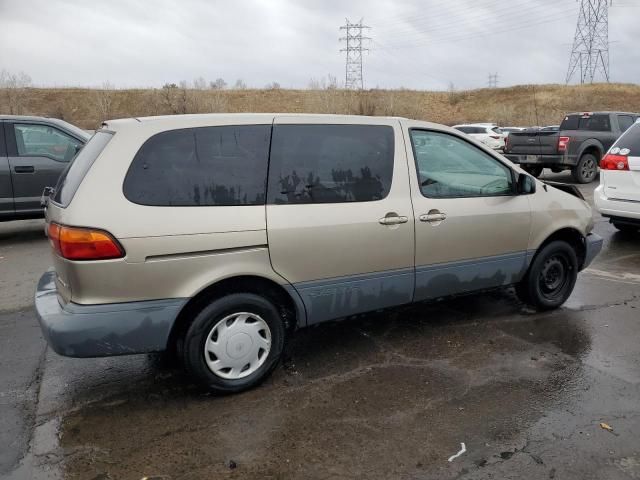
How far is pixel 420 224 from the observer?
3885 millimetres

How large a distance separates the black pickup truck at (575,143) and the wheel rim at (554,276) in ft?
32.8

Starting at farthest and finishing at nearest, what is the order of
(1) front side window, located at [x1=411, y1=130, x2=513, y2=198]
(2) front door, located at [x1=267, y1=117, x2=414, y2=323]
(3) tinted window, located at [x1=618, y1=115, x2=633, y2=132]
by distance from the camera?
(3) tinted window, located at [x1=618, y1=115, x2=633, y2=132], (1) front side window, located at [x1=411, y1=130, x2=513, y2=198], (2) front door, located at [x1=267, y1=117, x2=414, y2=323]

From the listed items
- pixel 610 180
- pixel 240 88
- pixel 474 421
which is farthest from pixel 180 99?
pixel 474 421

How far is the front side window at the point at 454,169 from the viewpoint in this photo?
4.00 metres

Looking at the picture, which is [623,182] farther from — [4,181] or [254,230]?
[4,181]

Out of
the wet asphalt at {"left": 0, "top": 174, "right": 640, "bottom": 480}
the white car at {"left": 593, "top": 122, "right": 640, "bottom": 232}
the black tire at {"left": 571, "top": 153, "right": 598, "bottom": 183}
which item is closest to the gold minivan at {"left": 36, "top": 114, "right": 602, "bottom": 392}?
the wet asphalt at {"left": 0, "top": 174, "right": 640, "bottom": 480}

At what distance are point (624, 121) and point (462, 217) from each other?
1298 centimetres

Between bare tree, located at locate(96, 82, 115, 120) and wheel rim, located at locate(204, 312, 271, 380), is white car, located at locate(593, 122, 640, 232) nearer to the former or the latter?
wheel rim, located at locate(204, 312, 271, 380)

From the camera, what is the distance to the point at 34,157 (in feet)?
26.2

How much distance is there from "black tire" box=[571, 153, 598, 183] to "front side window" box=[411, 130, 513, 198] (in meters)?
11.0

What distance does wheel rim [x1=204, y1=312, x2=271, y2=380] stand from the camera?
3328 mm

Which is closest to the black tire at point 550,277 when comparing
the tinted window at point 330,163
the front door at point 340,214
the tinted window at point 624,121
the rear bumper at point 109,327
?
the front door at point 340,214

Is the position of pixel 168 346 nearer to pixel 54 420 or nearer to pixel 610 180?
pixel 54 420

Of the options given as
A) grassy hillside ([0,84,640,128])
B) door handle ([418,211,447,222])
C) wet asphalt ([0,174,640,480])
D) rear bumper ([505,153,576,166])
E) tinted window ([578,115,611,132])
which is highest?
grassy hillside ([0,84,640,128])
